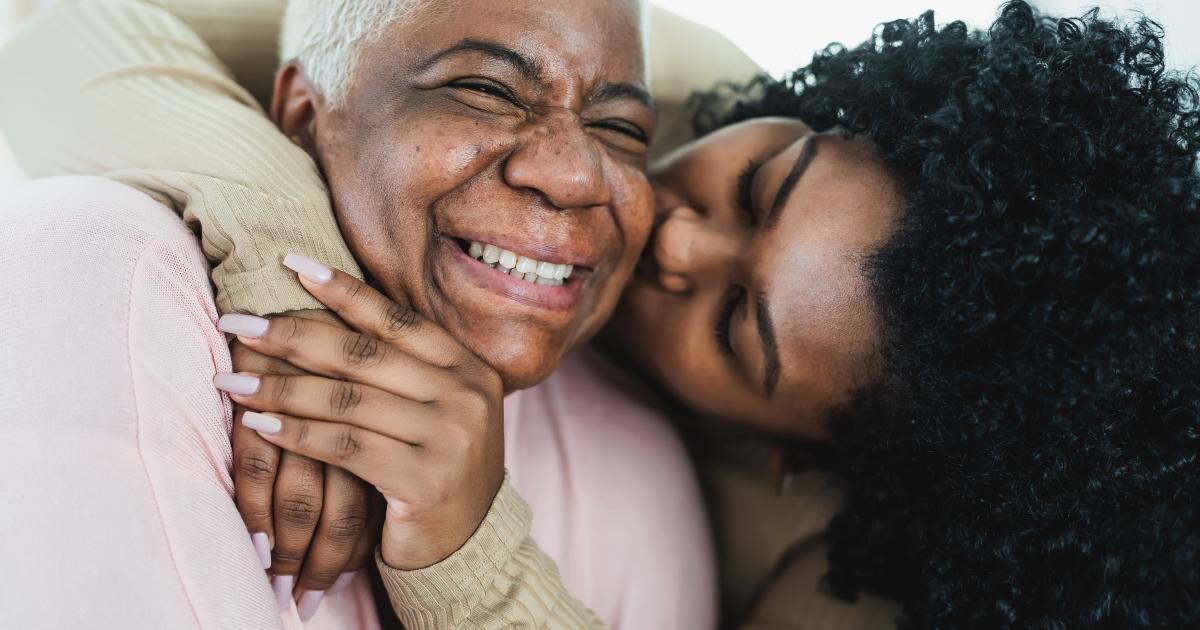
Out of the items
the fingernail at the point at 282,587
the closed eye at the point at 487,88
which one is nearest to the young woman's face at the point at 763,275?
the closed eye at the point at 487,88

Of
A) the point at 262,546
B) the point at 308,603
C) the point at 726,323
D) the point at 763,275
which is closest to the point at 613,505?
the point at 726,323

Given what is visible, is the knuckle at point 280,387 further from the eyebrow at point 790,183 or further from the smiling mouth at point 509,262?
the eyebrow at point 790,183

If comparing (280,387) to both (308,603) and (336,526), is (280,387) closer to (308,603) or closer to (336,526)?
(336,526)

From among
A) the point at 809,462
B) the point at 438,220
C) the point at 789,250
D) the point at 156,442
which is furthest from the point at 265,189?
the point at 809,462

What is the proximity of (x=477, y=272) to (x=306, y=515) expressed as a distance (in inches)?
14.8

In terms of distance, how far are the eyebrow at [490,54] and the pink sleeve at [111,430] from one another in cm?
39

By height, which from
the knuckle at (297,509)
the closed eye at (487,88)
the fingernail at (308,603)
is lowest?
the fingernail at (308,603)

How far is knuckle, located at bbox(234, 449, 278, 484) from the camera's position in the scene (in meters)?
0.94

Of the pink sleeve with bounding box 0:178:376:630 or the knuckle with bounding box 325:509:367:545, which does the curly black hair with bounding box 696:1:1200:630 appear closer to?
the knuckle with bounding box 325:509:367:545

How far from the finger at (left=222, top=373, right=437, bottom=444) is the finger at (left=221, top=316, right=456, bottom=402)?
0.02m

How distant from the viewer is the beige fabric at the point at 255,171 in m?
1.06

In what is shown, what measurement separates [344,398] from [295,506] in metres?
0.12

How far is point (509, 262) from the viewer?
121cm

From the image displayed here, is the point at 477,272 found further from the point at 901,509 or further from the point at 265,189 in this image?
the point at 901,509
